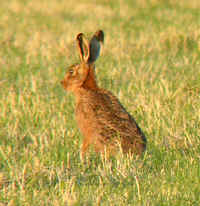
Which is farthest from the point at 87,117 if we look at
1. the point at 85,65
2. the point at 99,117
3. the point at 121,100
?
the point at 121,100

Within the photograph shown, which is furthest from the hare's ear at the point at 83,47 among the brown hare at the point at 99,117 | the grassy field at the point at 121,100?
the grassy field at the point at 121,100

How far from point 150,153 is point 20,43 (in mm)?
5397

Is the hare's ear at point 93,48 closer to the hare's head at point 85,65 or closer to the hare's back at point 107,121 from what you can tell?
the hare's head at point 85,65

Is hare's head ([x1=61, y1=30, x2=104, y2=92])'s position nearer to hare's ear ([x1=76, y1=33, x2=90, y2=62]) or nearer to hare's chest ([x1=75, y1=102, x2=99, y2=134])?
hare's ear ([x1=76, y1=33, x2=90, y2=62])

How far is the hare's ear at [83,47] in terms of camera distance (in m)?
5.06

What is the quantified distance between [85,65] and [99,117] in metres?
0.82

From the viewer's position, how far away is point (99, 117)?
180 inches

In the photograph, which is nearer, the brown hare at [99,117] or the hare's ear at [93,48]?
the brown hare at [99,117]

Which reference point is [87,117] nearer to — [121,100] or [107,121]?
[107,121]

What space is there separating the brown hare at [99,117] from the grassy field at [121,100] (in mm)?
117

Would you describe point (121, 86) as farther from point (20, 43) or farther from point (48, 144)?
point (20, 43)

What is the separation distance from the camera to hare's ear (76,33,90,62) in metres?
5.06

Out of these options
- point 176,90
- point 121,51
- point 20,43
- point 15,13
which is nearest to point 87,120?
point 176,90

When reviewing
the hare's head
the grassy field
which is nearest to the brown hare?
the hare's head
